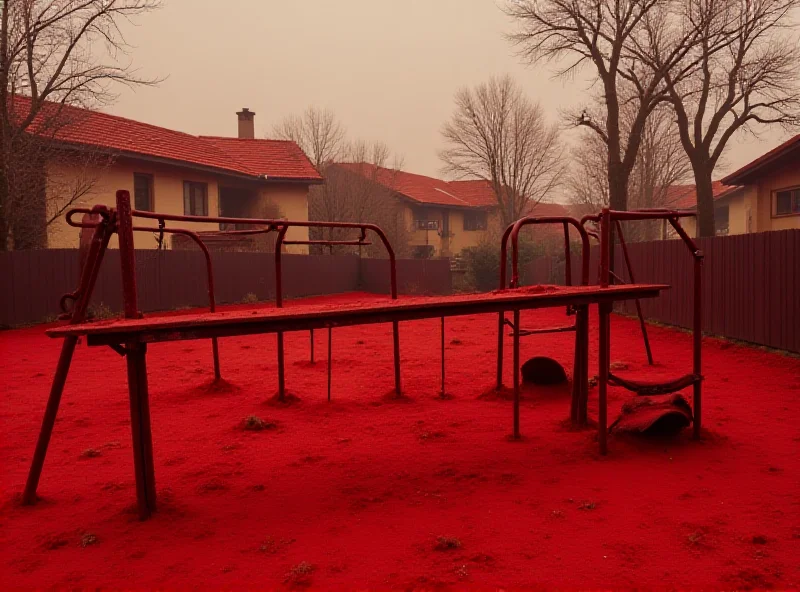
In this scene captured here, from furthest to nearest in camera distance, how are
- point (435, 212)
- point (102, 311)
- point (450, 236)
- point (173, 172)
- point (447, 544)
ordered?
1. point (450, 236)
2. point (435, 212)
3. point (173, 172)
4. point (102, 311)
5. point (447, 544)

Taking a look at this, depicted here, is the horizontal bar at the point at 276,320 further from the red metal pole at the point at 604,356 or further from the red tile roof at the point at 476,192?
the red tile roof at the point at 476,192

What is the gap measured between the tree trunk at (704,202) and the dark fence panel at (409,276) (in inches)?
434

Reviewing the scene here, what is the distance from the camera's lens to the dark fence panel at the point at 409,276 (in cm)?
2984

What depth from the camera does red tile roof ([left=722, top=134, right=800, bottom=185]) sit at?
18859 mm

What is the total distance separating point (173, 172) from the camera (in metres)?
24.0

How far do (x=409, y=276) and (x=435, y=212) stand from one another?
17218mm

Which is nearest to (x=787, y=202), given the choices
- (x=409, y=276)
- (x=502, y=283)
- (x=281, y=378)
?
(x=409, y=276)

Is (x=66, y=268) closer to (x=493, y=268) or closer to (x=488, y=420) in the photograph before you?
(x=488, y=420)

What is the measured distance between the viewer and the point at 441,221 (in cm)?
4697

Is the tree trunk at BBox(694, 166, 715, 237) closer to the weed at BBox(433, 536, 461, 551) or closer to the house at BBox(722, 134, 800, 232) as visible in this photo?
the house at BBox(722, 134, 800, 232)

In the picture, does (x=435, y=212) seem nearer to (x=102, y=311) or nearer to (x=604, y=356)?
(x=102, y=311)

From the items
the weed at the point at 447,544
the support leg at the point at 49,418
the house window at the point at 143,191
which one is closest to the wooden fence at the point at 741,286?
the weed at the point at 447,544

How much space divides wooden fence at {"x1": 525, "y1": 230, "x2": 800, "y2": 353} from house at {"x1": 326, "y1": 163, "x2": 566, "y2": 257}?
86.4ft

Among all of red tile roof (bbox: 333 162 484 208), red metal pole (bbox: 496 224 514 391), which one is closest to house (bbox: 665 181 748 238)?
red tile roof (bbox: 333 162 484 208)
